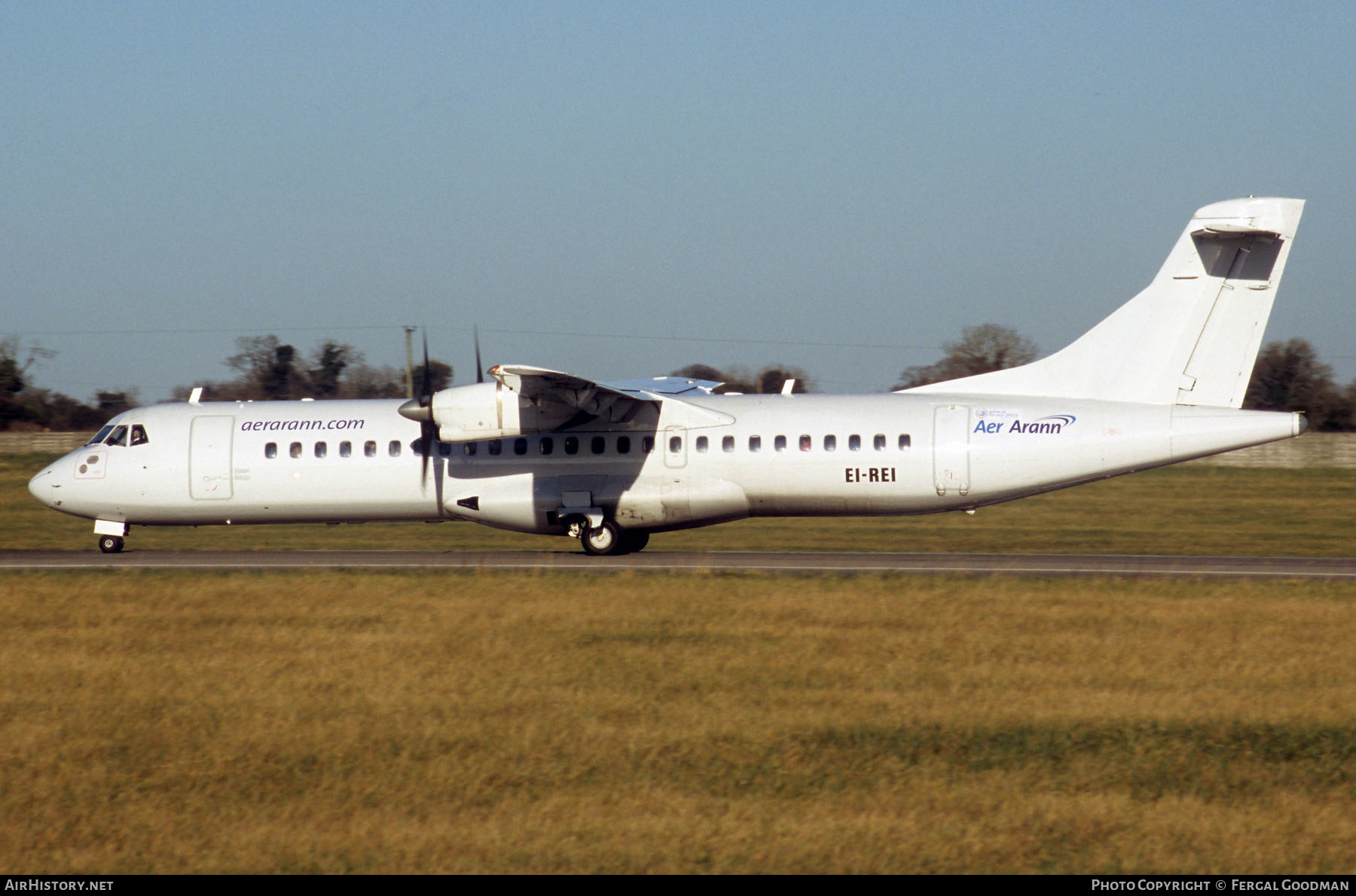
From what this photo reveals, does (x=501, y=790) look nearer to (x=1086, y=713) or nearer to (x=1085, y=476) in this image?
(x=1086, y=713)

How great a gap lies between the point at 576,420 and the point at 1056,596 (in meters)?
9.18

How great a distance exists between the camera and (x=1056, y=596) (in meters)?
17.2


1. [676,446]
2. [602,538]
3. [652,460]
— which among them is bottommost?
[602,538]

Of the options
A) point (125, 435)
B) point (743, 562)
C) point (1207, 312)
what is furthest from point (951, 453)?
point (125, 435)

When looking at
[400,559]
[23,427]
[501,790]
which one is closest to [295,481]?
[400,559]

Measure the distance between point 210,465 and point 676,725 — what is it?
15.6m

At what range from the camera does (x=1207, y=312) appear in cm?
2073

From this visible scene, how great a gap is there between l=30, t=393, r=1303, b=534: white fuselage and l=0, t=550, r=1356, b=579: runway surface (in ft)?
2.69

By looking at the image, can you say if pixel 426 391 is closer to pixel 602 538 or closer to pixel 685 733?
pixel 602 538

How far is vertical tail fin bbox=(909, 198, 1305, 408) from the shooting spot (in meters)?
20.4

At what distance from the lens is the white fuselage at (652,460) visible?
20969mm

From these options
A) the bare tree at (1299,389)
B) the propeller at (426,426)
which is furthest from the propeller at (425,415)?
Answer: the bare tree at (1299,389)

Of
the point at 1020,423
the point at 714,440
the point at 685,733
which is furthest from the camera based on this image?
the point at 714,440

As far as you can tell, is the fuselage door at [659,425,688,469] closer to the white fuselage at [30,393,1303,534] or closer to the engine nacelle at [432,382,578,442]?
the white fuselage at [30,393,1303,534]
